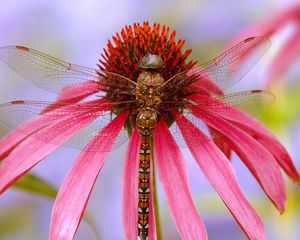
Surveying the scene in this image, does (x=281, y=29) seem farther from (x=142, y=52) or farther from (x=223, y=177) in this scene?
(x=223, y=177)

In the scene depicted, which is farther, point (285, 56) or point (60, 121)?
point (285, 56)

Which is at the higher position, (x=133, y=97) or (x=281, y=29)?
(x=281, y=29)

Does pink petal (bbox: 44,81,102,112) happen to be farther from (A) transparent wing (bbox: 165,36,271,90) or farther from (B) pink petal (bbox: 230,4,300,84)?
(B) pink petal (bbox: 230,4,300,84)

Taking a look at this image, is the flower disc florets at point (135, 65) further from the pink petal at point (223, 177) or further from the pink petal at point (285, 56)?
the pink petal at point (285, 56)

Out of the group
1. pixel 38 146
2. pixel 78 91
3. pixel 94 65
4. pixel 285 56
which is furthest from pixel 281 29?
pixel 94 65

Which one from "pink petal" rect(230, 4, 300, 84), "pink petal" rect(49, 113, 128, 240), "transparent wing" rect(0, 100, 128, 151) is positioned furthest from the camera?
"pink petal" rect(230, 4, 300, 84)

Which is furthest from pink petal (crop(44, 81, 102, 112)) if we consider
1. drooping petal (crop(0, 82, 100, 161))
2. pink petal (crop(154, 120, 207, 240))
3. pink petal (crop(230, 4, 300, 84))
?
pink petal (crop(230, 4, 300, 84))

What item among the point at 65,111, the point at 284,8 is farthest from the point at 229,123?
the point at 284,8
